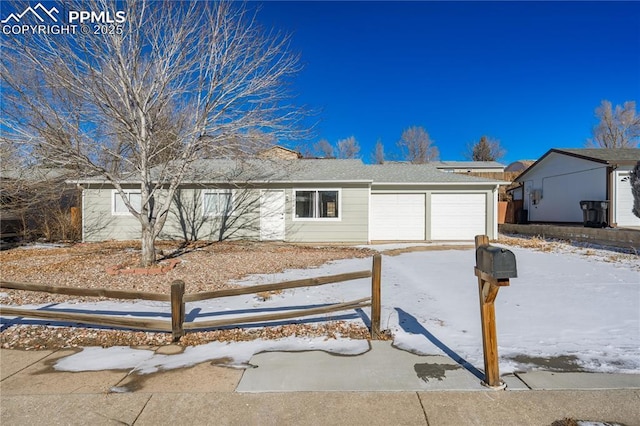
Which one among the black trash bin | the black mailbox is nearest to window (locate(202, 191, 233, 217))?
the black mailbox

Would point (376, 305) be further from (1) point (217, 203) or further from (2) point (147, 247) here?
(1) point (217, 203)

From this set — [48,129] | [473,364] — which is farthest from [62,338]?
[48,129]

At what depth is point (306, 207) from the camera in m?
12.6

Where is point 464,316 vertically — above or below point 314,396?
above

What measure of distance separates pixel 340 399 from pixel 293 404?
0.39 metres

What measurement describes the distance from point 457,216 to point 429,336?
10.3m

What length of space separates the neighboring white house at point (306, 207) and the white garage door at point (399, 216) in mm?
40

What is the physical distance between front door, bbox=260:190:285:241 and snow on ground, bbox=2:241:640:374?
4.96m

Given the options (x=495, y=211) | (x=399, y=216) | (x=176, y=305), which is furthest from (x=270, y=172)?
(x=176, y=305)

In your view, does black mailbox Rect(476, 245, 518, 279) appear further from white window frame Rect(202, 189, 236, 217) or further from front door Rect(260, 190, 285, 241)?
white window frame Rect(202, 189, 236, 217)

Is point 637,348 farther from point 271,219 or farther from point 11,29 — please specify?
point 11,29

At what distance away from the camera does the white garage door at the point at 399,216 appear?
13.2 metres

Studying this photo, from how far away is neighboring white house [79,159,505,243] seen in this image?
1241 cm

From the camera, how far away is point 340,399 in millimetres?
2629
